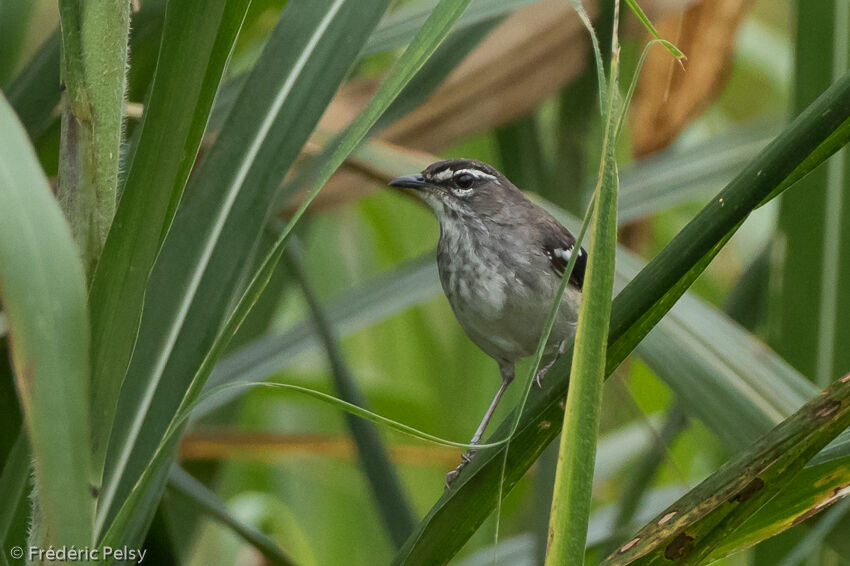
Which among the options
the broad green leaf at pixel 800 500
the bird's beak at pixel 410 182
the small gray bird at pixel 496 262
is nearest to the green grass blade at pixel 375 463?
the small gray bird at pixel 496 262

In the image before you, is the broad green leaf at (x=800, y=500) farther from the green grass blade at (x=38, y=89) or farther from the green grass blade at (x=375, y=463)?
the green grass blade at (x=38, y=89)

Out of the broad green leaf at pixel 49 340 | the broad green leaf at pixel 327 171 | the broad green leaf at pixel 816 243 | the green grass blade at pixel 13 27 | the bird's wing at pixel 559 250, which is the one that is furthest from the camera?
the bird's wing at pixel 559 250

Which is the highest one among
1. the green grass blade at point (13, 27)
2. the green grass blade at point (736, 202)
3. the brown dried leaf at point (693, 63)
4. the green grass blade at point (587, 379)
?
the brown dried leaf at point (693, 63)

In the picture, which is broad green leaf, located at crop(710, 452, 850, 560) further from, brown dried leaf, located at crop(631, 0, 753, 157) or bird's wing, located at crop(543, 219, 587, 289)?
brown dried leaf, located at crop(631, 0, 753, 157)

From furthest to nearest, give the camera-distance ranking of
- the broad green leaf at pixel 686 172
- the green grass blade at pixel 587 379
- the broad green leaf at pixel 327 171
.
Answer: the broad green leaf at pixel 686 172 < the broad green leaf at pixel 327 171 < the green grass blade at pixel 587 379

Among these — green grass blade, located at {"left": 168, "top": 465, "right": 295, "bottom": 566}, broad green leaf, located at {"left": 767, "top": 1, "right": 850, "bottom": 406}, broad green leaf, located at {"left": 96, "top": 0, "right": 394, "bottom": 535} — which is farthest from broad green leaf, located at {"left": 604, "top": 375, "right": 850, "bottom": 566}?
green grass blade, located at {"left": 168, "top": 465, "right": 295, "bottom": 566}

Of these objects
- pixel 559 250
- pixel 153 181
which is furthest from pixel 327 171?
pixel 559 250
